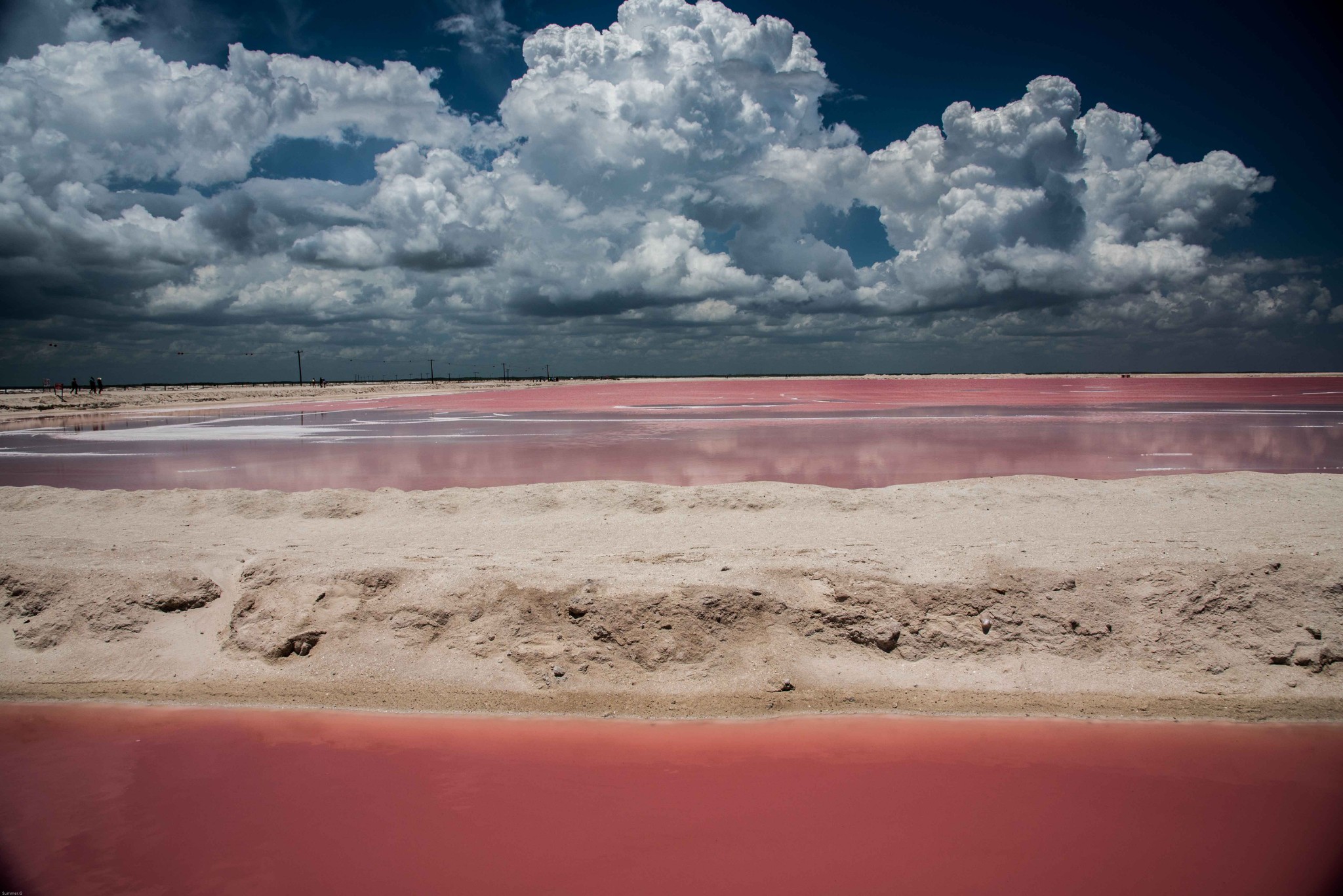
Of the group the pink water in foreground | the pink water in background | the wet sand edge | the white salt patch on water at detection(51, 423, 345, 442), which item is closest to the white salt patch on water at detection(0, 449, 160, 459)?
the pink water in background

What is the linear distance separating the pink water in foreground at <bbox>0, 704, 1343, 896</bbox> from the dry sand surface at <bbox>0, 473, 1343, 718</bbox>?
0.32 m

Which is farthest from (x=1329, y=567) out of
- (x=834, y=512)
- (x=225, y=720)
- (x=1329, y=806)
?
(x=225, y=720)

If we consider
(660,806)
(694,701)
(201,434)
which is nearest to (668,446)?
(694,701)

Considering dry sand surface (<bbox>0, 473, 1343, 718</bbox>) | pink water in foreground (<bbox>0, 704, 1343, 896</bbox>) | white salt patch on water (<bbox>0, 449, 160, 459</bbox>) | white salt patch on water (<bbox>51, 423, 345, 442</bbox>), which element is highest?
white salt patch on water (<bbox>51, 423, 345, 442</bbox>)

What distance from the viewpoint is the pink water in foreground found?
10.2 ft

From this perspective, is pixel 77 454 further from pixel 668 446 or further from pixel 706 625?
pixel 706 625

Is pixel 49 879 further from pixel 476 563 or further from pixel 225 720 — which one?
pixel 476 563

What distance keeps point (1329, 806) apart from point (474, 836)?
4167 mm

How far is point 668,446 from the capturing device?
1577 centimetres

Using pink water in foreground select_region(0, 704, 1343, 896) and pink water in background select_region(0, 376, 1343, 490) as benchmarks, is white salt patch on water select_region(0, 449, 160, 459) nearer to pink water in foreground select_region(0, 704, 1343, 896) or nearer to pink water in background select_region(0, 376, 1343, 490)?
pink water in background select_region(0, 376, 1343, 490)

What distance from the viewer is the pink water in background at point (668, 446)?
1150 centimetres

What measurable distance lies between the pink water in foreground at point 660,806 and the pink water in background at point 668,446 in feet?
20.3

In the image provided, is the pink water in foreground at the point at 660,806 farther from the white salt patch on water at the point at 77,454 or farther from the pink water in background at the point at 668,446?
the white salt patch on water at the point at 77,454

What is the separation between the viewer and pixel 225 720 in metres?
4.53
